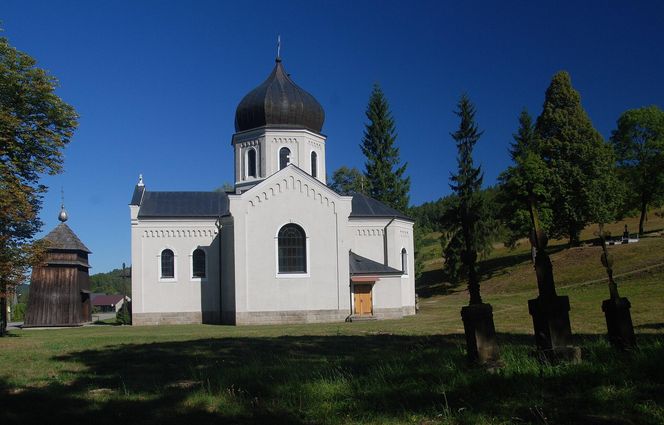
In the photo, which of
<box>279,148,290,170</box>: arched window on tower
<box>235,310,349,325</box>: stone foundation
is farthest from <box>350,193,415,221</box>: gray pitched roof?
<box>235,310,349,325</box>: stone foundation

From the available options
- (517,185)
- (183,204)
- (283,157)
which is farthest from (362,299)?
(517,185)

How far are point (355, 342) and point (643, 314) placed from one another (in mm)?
12438

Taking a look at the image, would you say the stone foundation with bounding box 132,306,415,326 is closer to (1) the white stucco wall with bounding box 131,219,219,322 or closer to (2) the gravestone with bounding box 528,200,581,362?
(1) the white stucco wall with bounding box 131,219,219,322

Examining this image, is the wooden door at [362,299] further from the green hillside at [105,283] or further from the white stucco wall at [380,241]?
the green hillside at [105,283]

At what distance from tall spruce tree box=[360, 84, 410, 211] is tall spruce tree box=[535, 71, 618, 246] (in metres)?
12.6

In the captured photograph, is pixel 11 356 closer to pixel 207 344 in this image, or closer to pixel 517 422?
pixel 207 344

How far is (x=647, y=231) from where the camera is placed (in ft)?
195

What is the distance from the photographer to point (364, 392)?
25.9ft

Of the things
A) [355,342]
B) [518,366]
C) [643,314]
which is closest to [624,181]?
[643,314]

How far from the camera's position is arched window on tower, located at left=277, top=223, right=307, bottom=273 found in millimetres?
32656

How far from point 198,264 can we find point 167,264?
5.91 feet

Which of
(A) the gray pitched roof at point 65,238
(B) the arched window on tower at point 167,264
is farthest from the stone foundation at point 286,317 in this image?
(A) the gray pitched roof at point 65,238

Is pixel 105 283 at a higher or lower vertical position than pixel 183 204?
lower

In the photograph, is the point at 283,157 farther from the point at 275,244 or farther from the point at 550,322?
the point at 550,322
